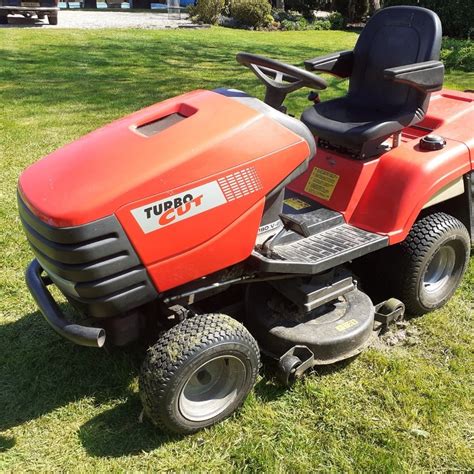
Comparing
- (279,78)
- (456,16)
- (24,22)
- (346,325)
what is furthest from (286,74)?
(456,16)

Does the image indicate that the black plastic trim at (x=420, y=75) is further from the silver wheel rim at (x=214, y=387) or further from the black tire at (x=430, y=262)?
the silver wheel rim at (x=214, y=387)

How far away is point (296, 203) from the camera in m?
2.74

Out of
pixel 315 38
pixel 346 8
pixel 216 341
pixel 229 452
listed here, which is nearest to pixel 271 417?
pixel 229 452

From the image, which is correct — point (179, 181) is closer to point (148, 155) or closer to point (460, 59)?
point (148, 155)

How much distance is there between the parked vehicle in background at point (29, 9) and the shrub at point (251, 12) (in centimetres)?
536

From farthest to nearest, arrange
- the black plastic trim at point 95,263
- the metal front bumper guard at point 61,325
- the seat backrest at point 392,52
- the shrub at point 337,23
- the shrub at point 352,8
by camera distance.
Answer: the shrub at point 352,8
the shrub at point 337,23
the seat backrest at point 392,52
the metal front bumper guard at point 61,325
the black plastic trim at point 95,263

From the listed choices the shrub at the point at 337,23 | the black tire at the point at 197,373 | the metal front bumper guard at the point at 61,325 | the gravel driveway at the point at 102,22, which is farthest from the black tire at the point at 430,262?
the shrub at the point at 337,23

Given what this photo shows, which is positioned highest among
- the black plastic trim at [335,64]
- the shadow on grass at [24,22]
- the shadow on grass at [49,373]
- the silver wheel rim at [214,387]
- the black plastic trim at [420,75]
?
the black plastic trim at [420,75]

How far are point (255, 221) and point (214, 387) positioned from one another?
698 mm

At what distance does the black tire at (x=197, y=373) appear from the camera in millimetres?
1993

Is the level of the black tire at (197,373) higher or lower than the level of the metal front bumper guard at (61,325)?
lower

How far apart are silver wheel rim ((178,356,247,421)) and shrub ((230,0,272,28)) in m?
15.9

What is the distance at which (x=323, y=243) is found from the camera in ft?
8.17

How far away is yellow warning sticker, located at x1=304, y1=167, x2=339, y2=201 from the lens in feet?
8.94
